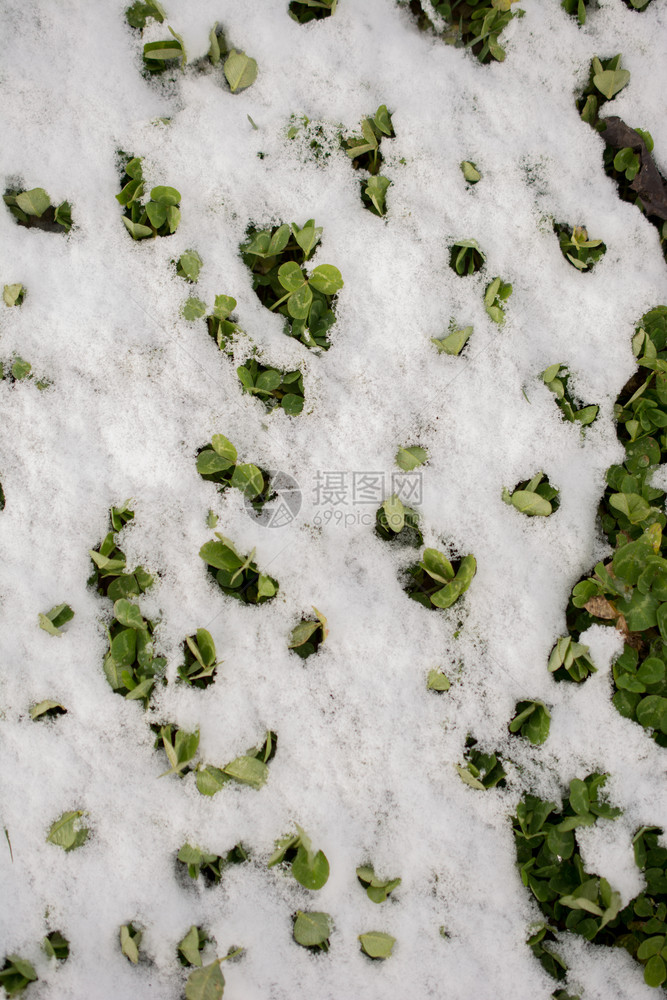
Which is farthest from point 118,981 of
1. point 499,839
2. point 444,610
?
point 444,610

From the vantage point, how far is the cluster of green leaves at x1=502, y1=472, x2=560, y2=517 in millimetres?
1727

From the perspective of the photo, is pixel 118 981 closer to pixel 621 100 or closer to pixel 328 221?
pixel 328 221

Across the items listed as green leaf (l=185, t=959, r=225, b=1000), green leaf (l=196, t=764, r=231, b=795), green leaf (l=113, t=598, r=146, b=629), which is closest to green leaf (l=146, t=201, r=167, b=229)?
green leaf (l=113, t=598, r=146, b=629)

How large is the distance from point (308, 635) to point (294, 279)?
3.20 ft

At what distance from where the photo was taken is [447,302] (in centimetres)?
182

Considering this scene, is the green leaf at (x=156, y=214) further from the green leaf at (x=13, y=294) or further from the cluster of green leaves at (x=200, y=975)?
the cluster of green leaves at (x=200, y=975)

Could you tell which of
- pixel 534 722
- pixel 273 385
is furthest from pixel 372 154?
pixel 534 722

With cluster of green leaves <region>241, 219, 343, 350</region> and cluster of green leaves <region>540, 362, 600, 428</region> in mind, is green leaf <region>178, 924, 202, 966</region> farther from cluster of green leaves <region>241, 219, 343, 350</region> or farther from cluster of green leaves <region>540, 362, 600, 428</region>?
cluster of green leaves <region>540, 362, 600, 428</region>

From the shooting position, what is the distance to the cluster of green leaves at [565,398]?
1790mm

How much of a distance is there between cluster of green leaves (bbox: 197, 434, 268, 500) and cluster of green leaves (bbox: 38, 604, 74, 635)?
0.51 metres

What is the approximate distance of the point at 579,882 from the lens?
5.53 feet

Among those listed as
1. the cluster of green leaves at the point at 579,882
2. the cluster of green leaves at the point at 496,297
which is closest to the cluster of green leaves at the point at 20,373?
the cluster of green leaves at the point at 496,297

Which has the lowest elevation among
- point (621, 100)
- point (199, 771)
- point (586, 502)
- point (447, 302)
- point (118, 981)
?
point (118, 981)

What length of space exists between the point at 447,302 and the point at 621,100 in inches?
33.1
